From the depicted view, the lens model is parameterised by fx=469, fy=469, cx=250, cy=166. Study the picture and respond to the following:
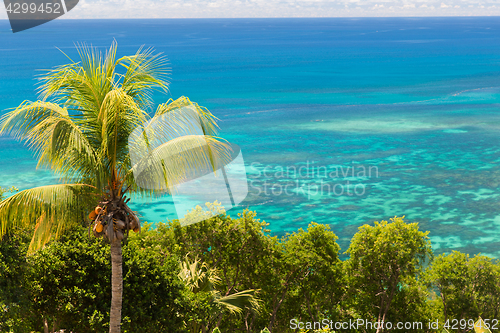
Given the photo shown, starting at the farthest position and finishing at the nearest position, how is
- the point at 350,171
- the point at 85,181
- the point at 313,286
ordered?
the point at 350,171 → the point at 313,286 → the point at 85,181

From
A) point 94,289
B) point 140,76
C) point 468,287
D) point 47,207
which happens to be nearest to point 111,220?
point 47,207

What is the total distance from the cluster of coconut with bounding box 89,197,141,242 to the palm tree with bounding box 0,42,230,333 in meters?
0.02

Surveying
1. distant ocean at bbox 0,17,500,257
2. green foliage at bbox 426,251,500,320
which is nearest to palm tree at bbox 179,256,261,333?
green foliage at bbox 426,251,500,320

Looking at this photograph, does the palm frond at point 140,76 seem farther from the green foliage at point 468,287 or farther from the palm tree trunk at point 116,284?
the green foliage at point 468,287

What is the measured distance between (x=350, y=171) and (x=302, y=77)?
65.1m

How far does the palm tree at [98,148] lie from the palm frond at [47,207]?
0.02 metres

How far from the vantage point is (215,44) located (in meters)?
183

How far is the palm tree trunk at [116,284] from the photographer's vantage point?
9.12 m

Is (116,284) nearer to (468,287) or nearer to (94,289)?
(94,289)

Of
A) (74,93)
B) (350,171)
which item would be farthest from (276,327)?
(350,171)

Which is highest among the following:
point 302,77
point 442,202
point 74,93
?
point 302,77

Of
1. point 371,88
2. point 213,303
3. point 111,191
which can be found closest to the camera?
→ point 111,191

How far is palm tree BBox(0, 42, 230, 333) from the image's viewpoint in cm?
855

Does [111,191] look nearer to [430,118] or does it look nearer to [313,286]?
[313,286]
